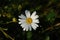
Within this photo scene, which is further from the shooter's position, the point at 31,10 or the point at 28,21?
the point at 31,10

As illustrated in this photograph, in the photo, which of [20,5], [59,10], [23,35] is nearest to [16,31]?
[23,35]

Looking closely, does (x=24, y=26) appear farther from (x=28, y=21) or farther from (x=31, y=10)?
(x=31, y=10)

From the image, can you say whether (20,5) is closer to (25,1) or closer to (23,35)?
(25,1)

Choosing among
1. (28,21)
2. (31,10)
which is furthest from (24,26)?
(31,10)
